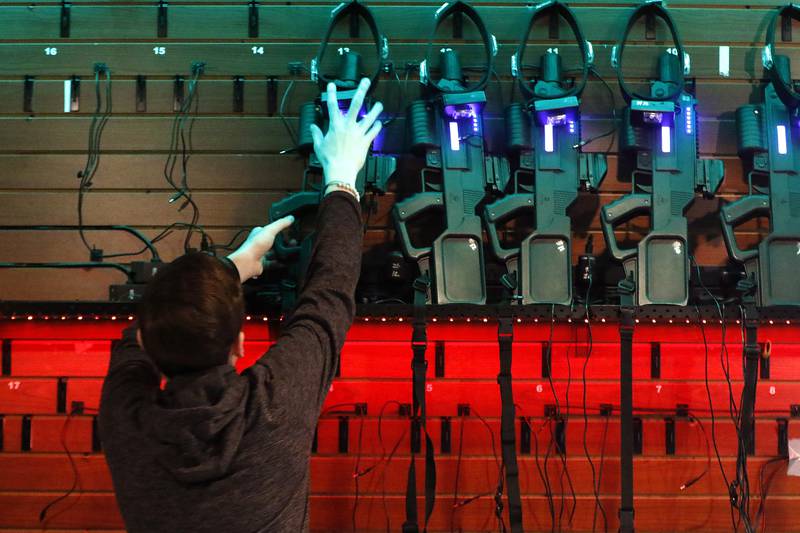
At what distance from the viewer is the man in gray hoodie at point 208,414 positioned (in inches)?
46.3

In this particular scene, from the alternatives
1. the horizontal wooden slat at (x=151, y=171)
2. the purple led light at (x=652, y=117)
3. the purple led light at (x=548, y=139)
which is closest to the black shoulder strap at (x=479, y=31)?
the purple led light at (x=548, y=139)

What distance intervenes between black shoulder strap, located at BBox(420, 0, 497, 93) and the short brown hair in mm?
2388

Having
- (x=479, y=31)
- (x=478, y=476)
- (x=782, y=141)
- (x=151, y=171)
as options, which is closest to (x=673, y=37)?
(x=782, y=141)

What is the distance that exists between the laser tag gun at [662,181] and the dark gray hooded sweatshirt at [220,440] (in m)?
2.36

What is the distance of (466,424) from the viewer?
3502 millimetres

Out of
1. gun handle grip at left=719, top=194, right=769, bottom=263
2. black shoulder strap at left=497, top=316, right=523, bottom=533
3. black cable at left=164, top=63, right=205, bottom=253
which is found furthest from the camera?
black cable at left=164, top=63, right=205, bottom=253

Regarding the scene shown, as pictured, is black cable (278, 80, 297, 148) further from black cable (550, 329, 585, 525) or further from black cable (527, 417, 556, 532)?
black cable (527, 417, 556, 532)

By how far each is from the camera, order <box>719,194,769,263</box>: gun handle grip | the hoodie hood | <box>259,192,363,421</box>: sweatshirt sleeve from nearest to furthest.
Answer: the hoodie hood, <box>259,192,363,421</box>: sweatshirt sleeve, <box>719,194,769,263</box>: gun handle grip

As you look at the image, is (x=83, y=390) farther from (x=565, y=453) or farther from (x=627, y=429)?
(x=627, y=429)

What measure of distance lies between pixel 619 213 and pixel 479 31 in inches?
54.0

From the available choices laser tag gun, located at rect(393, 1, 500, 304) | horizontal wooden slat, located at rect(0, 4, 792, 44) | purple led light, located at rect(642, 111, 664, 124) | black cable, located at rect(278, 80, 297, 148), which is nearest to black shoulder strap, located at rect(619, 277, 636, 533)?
laser tag gun, located at rect(393, 1, 500, 304)

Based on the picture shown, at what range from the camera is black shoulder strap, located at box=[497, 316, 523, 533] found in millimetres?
2998

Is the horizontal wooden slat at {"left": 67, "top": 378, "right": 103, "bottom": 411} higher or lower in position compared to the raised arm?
lower

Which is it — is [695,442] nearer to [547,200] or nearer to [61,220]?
[547,200]
